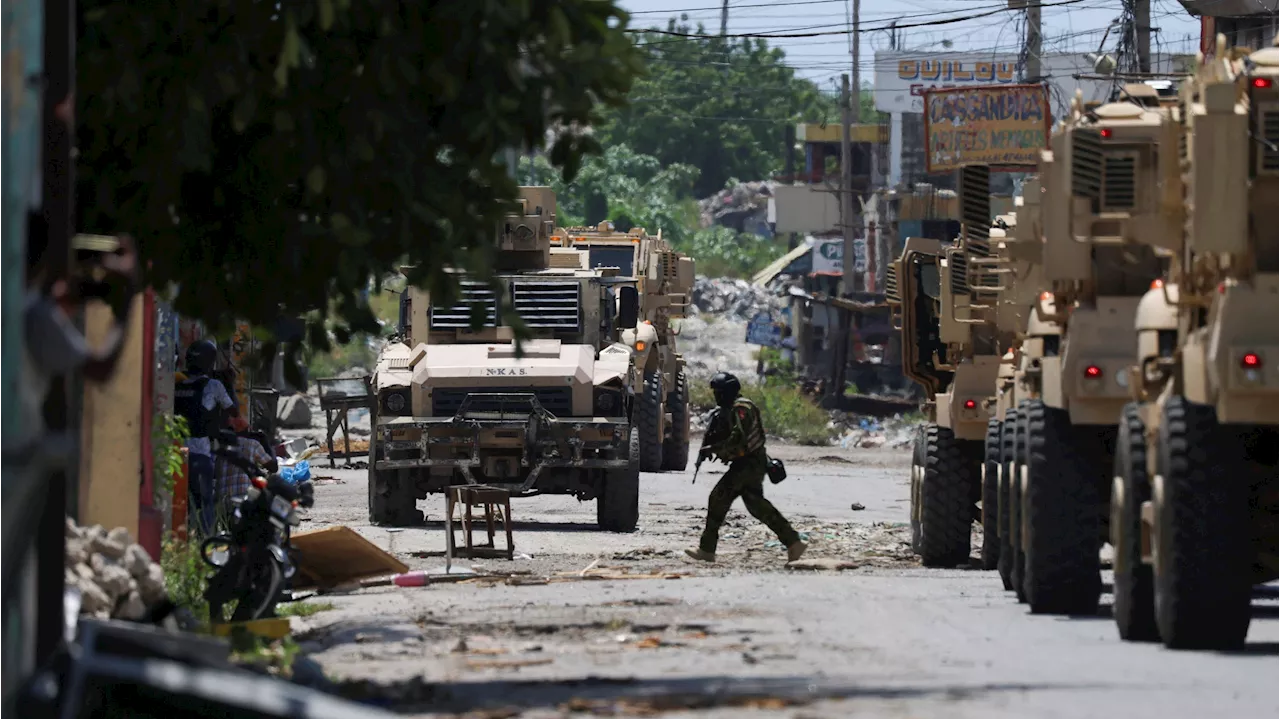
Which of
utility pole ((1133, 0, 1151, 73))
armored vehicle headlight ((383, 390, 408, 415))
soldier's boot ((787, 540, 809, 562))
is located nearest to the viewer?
soldier's boot ((787, 540, 809, 562))

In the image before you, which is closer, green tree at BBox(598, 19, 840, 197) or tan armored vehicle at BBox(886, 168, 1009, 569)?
tan armored vehicle at BBox(886, 168, 1009, 569)

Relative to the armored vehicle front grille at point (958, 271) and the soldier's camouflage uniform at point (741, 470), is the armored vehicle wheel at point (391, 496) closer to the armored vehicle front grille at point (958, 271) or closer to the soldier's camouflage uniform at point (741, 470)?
the soldier's camouflage uniform at point (741, 470)

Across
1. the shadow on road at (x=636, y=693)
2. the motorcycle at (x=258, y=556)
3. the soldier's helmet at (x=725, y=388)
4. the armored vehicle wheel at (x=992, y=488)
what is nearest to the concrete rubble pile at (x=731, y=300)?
the soldier's helmet at (x=725, y=388)

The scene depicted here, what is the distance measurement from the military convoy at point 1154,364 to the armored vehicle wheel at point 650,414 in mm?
12466

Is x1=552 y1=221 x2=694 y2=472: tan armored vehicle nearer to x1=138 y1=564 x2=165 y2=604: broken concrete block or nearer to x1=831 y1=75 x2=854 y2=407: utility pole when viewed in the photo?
x1=138 y1=564 x2=165 y2=604: broken concrete block

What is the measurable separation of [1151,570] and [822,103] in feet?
309

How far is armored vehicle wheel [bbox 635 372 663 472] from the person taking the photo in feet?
91.1

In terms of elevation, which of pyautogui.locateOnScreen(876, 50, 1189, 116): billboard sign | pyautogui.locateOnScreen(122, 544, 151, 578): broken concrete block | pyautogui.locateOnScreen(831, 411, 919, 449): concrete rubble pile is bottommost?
pyautogui.locateOnScreen(831, 411, 919, 449): concrete rubble pile

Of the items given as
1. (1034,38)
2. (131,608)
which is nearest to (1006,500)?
(131,608)

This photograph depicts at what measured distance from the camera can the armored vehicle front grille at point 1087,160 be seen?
1128 centimetres

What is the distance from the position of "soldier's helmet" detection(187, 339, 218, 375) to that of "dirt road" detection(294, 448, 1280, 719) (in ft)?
7.37

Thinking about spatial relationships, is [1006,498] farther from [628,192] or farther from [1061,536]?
[628,192]

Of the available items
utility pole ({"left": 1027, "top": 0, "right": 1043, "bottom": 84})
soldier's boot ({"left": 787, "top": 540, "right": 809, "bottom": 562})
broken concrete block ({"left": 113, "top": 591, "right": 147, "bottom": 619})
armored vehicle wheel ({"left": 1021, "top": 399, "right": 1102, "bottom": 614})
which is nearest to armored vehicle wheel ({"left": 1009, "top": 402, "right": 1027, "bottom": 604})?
armored vehicle wheel ({"left": 1021, "top": 399, "right": 1102, "bottom": 614})

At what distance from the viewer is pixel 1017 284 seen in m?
15.9
